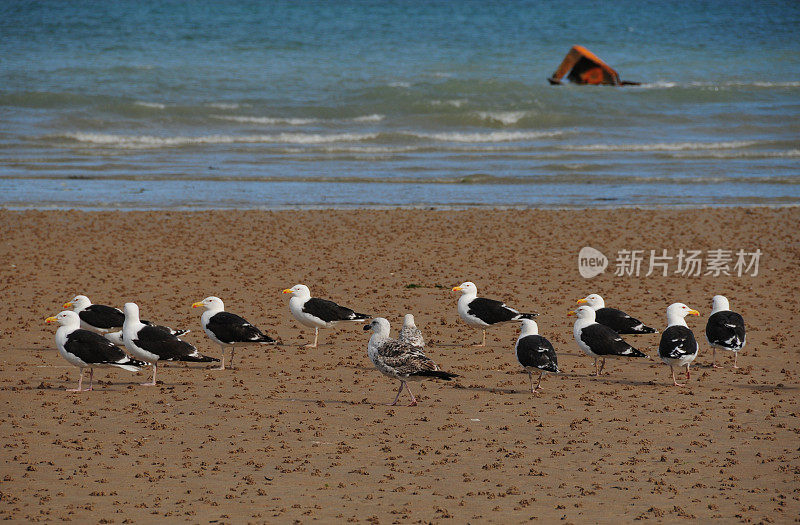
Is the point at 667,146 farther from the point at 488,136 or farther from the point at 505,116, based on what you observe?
the point at 505,116

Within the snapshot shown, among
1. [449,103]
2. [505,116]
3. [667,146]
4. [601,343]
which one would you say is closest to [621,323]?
[601,343]

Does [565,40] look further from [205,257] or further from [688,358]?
[688,358]

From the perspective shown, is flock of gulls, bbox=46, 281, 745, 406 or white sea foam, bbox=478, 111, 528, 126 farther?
white sea foam, bbox=478, 111, 528, 126

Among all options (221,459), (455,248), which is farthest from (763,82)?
(221,459)

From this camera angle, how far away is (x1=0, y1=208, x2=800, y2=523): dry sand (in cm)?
798

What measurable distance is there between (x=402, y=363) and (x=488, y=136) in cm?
3271

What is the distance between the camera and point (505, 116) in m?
46.5

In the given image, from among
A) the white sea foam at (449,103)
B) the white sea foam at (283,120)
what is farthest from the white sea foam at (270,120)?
the white sea foam at (449,103)

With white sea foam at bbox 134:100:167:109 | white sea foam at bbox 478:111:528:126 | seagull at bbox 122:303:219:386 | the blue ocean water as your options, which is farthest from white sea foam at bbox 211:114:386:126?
seagull at bbox 122:303:219:386

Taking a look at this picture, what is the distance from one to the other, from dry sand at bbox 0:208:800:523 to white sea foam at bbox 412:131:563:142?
22614 mm

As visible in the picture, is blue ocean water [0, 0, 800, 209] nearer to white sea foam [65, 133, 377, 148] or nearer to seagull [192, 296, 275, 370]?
white sea foam [65, 133, 377, 148]

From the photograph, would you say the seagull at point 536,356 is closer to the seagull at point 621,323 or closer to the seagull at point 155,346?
the seagull at point 621,323

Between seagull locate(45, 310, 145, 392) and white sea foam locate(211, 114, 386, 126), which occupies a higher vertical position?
seagull locate(45, 310, 145, 392)

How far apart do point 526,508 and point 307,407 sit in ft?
11.2
